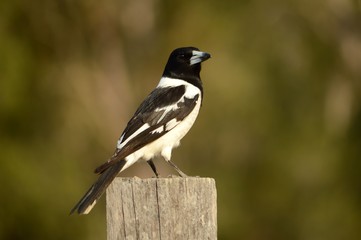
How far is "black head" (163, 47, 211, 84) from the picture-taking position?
607cm

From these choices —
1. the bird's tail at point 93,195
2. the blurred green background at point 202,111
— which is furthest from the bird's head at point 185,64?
the blurred green background at point 202,111

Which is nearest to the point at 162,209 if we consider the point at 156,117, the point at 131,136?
the point at 131,136

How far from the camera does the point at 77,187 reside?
9938 millimetres

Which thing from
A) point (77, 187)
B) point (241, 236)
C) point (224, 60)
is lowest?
point (241, 236)

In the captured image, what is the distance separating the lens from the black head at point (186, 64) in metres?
6.07

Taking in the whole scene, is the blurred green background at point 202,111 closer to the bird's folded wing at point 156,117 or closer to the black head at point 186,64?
the black head at point 186,64

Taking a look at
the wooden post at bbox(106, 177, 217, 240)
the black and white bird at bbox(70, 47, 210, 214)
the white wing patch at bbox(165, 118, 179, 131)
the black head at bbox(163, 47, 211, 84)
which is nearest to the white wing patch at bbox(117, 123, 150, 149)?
the black and white bird at bbox(70, 47, 210, 214)

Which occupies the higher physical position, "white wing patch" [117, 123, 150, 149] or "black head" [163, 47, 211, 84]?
"black head" [163, 47, 211, 84]

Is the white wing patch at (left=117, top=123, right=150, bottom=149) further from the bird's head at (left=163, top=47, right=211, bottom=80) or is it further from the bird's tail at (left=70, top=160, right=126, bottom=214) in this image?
the bird's head at (left=163, top=47, right=211, bottom=80)

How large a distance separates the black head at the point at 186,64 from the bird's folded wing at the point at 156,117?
319mm

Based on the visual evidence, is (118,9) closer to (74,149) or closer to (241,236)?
(74,149)

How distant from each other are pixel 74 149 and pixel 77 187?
2.15ft

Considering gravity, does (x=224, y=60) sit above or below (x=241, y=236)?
above

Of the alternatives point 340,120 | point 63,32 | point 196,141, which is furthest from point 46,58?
point 340,120
